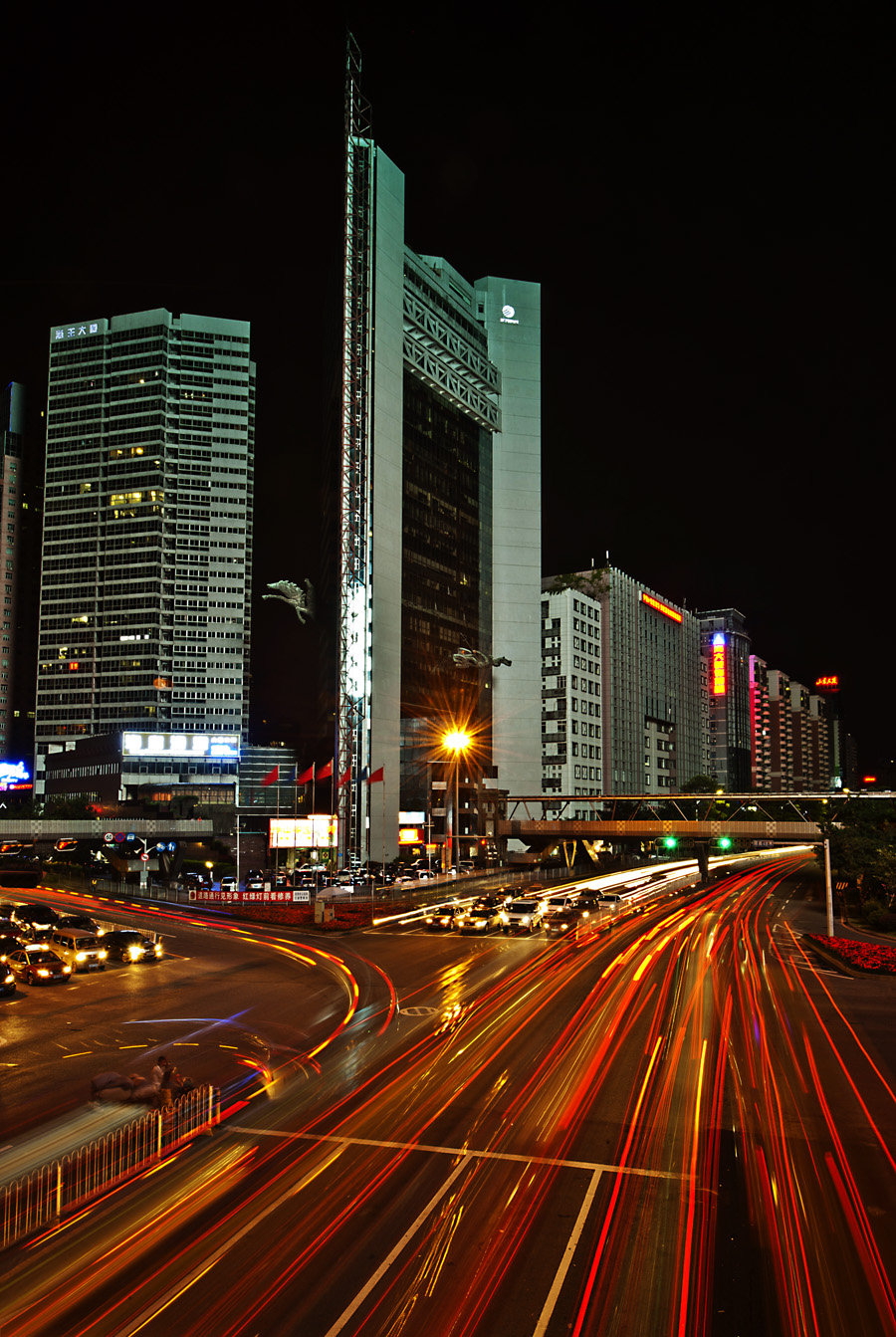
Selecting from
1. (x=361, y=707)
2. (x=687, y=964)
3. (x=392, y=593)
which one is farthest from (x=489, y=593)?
(x=687, y=964)

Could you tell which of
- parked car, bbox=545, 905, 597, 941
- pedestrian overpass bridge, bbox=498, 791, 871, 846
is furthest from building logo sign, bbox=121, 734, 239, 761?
parked car, bbox=545, 905, 597, 941

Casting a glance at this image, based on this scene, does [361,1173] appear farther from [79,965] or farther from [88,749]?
[88,749]

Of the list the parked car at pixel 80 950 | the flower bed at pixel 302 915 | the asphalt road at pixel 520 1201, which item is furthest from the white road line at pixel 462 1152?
the flower bed at pixel 302 915

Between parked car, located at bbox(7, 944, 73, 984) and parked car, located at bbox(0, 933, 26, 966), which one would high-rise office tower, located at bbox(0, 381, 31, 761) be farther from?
parked car, located at bbox(7, 944, 73, 984)

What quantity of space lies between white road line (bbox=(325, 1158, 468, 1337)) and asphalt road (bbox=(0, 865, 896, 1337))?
0.04m

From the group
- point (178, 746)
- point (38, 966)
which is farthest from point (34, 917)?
point (178, 746)

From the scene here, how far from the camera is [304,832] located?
260 feet

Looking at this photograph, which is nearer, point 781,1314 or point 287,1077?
point 781,1314

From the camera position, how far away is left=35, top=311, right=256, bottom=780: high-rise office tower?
6816 inches

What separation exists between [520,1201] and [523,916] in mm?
40202

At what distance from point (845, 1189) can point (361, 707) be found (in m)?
91.5

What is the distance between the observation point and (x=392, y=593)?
114438mm

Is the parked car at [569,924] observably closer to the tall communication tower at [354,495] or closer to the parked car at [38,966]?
the parked car at [38,966]

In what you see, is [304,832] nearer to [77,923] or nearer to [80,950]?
[77,923]
